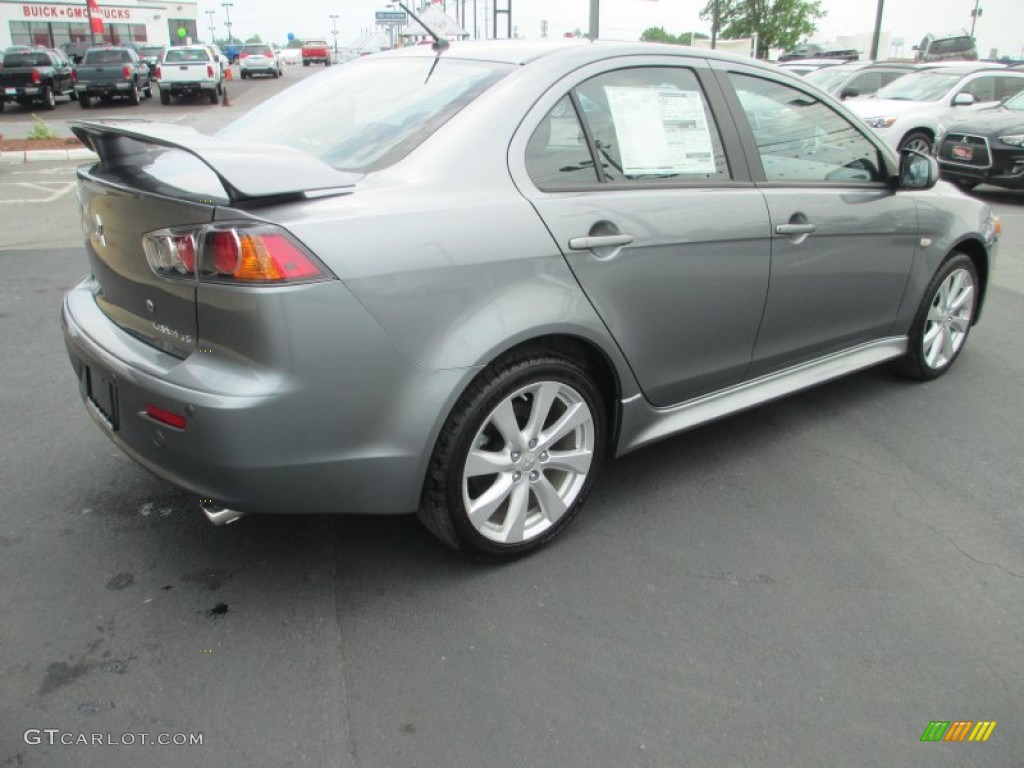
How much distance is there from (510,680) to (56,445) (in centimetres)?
241

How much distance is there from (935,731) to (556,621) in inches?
41.3

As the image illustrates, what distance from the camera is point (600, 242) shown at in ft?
9.20

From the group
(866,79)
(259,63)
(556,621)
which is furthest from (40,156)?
(259,63)

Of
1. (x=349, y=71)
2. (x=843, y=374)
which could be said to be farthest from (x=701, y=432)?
(x=349, y=71)

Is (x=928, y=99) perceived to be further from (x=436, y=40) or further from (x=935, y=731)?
(x=935, y=731)

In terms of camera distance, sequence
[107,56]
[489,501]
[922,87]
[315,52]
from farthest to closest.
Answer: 1. [315,52]
2. [107,56]
3. [922,87]
4. [489,501]

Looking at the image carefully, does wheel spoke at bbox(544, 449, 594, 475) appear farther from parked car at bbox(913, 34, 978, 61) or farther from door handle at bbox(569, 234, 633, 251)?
parked car at bbox(913, 34, 978, 61)

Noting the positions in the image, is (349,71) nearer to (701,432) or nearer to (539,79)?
(539,79)

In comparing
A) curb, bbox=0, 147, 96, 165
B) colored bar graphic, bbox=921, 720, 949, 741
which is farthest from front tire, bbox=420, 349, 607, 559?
curb, bbox=0, 147, 96, 165

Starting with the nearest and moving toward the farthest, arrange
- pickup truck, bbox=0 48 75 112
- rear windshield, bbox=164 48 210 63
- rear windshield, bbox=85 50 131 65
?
pickup truck, bbox=0 48 75 112, rear windshield, bbox=85 50 131 65, rear windshield, bbox=164 48 210 63

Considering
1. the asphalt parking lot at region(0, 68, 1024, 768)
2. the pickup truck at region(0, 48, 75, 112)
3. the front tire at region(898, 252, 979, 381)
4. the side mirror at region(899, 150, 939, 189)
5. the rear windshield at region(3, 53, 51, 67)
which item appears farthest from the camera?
the rear windshield at region(3, 53, 51, 67)

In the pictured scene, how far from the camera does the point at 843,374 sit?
4.01m

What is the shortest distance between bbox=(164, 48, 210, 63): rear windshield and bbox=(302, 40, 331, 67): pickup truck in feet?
106

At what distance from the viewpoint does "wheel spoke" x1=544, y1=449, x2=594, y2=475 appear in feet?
9.55
